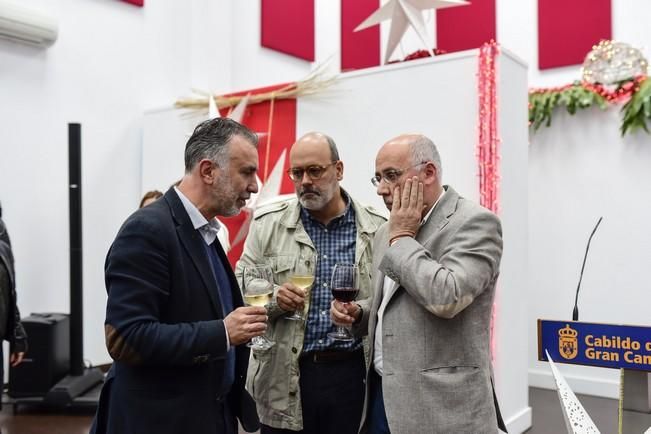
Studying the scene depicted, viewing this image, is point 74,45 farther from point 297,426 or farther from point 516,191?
point 297,426

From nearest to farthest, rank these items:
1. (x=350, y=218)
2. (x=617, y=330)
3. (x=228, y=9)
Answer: (x=617, y=330) → (x=350, y=218) → (x=228, y=9)

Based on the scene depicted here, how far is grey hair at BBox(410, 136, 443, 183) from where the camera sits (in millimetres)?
1669

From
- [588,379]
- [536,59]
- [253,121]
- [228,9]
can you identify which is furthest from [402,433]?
[228,9]

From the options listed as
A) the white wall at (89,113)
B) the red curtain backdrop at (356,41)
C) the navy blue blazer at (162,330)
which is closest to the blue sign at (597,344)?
the navy blue blazer at (162,330)

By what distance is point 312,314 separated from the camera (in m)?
2.11

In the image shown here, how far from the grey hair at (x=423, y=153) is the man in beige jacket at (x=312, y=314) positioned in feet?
1.84

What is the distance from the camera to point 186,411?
56.4 inches

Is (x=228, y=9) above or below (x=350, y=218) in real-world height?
above

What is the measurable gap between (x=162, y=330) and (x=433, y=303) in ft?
2.16

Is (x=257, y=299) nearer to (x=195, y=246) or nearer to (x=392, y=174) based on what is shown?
(x=195, y=246)

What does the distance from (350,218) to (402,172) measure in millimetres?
635

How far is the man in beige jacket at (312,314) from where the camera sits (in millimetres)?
2064

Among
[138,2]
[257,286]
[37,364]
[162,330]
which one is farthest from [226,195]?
[138,2]

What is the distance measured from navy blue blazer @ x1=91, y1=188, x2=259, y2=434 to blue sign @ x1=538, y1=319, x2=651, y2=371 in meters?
0.73
